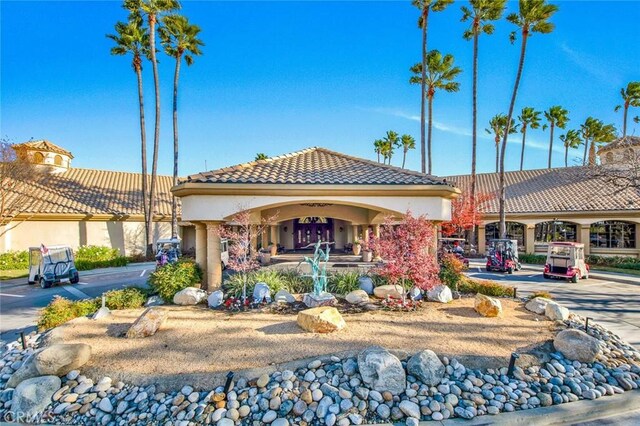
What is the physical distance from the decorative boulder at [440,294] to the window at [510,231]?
20170 millimetres

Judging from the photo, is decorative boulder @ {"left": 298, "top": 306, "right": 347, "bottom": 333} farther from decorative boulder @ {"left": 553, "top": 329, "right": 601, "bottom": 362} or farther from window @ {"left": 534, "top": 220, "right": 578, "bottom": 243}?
window @ {"left": 534, "top": 220, "right": 578, "bottom": 243}

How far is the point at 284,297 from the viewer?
992 centimetres

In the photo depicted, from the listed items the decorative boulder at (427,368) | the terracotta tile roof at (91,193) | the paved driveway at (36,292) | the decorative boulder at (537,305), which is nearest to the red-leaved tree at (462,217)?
the decorative boulder at (537,305)

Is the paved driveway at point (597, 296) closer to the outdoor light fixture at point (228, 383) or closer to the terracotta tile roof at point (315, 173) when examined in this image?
the terracotta tile roof at point (315, 173)

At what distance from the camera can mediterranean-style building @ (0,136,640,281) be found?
1102cm

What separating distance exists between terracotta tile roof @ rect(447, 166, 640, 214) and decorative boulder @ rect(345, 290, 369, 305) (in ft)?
59.5

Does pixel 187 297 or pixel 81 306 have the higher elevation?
pixel 187 297

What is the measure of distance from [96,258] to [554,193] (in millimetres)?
36205

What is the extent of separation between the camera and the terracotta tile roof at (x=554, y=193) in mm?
23297

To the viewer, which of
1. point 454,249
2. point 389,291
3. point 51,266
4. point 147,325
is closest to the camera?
point 147,325

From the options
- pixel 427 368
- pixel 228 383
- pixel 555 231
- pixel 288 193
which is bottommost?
pixel 228 383

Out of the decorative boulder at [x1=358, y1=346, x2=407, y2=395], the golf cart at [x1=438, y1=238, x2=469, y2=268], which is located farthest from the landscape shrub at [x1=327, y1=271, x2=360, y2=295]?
the decorative boulder at [x1=358, y1=346, x2=407, y2=395]

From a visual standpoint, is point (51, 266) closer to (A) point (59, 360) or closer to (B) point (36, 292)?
(B) point (36, 292)

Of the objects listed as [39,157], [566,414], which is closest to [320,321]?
[566,414]
